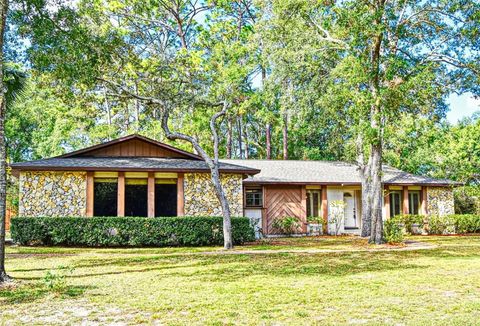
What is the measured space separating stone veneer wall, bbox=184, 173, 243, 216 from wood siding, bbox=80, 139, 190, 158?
1833mm

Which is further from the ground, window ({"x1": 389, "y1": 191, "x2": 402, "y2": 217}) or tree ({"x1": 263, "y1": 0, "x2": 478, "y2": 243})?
tree ({"x1": 263, "y1": 0, "x2": 478, "y2": 243})

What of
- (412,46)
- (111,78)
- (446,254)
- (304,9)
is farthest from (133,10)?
(446,254)

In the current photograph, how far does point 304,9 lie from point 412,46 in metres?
4.19

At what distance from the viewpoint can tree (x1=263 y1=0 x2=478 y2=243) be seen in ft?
45.3

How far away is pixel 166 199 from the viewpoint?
17.5m

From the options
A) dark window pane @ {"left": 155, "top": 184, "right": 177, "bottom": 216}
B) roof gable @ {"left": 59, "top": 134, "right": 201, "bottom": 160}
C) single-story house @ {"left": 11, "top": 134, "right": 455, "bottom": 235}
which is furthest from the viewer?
dark window pane @ {"left": 155, "top": 184, "right": 177, "bottom": 216}

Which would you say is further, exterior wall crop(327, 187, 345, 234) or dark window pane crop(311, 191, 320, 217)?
dark window pane crop(311, 191, 320, 217)

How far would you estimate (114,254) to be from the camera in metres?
12.3

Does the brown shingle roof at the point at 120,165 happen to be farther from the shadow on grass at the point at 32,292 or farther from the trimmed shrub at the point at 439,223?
the trimmed shrub at the point at 439,223

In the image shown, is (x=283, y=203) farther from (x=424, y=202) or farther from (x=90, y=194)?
(x=90, y=194)

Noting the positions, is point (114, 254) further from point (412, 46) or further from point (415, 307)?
point (412, 46)

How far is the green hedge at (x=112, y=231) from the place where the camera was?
1444 centimetres

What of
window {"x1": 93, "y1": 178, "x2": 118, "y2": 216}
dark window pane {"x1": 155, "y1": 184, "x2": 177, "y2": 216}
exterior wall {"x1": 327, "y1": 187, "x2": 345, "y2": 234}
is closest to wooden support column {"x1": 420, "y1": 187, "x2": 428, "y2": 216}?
exterior wall {"x1": 327, "y1": 187, "x2": 345, "y2": 234}

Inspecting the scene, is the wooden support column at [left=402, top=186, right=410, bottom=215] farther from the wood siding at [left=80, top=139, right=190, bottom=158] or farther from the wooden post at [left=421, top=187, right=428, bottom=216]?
the wood siding at [left=80, top=139, right=190, bottom=158]
